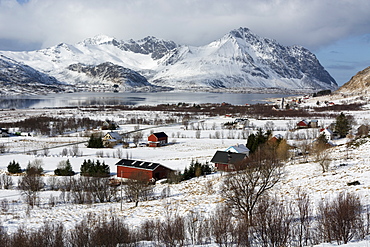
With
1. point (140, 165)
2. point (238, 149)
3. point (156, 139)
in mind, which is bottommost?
point (140, 165)

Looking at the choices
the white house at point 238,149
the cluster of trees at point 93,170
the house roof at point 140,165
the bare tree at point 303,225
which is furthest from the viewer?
the white house at point 238,149

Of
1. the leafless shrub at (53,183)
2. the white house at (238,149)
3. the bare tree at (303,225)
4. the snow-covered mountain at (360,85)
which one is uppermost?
the snow-covered mountain at (360,85)

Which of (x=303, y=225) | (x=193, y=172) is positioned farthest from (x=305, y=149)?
(x=303, y=225)

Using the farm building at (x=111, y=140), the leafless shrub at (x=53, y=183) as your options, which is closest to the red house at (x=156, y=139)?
the farm building at (x=111, y=140)

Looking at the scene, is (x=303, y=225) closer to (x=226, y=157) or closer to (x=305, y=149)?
(x=226, y=157)

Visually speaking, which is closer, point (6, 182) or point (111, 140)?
point (6, 182)

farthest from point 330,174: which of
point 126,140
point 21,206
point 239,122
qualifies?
point 239,122

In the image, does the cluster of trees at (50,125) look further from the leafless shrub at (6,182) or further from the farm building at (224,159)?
the farm building at (224,159)

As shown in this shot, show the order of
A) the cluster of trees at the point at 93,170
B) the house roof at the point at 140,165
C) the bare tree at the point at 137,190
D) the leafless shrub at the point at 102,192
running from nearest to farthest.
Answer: the bare tree at the point at 137,190, the leafless shrub at the point at 102,192, the cluster of trees at the point at 93,170, the house roof at the point at 140,165

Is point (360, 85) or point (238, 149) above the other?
point (360, 85)

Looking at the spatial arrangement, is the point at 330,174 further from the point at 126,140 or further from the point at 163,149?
the point at 126,140

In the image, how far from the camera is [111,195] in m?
25.3

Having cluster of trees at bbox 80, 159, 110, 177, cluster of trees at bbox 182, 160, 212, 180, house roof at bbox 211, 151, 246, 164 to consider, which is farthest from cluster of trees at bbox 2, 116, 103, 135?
cluster of trees at bbox 182, 160, 212, 180

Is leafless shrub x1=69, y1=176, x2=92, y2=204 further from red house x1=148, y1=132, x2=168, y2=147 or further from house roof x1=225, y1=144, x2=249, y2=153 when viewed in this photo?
red house x1=148, y1=132, x2=168, y2=147
